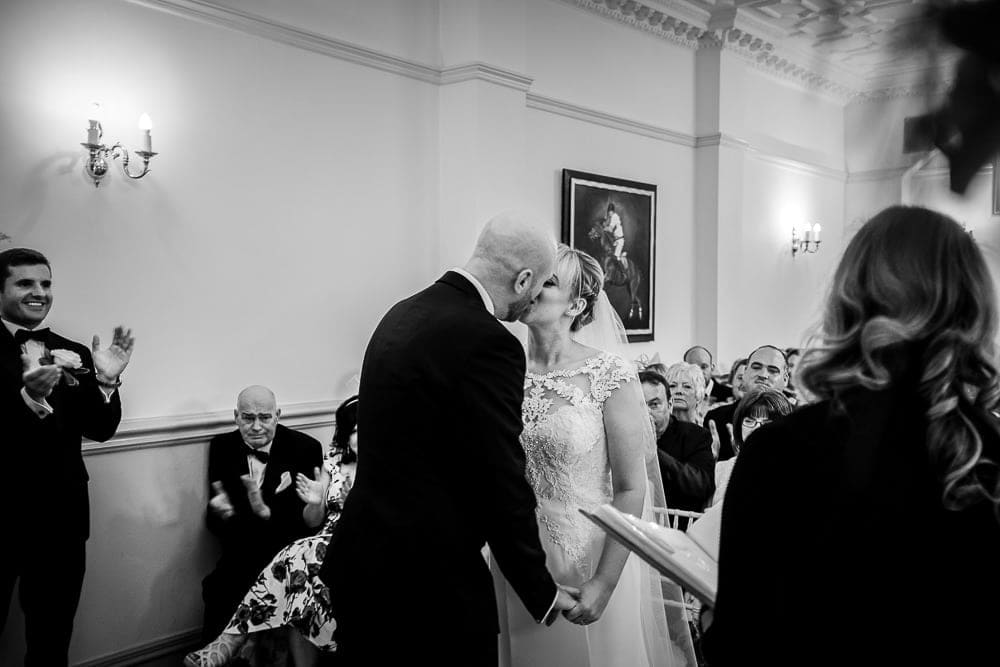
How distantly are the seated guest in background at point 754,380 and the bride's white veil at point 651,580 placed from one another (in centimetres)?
220

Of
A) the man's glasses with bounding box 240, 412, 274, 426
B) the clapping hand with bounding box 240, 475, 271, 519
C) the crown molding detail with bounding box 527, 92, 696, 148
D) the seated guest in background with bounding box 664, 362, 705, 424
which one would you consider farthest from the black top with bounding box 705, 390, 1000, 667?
the crown molding detail with bounding box 527, 92, 696, 148

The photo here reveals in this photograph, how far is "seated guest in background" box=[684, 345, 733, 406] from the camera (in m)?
7.27

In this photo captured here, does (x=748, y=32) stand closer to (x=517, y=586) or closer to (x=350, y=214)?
(x=350, y=214)

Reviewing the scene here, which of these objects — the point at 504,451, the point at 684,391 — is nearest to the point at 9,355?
the point at 504,451

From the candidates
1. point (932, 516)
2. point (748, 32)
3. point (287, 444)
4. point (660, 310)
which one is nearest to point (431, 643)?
point (932, 516)

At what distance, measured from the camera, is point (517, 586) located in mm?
2004

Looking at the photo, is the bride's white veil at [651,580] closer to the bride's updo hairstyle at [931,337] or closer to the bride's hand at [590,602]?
the bride's hand at [590,602]

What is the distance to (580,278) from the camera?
2.71 meters

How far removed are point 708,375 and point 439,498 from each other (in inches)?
234

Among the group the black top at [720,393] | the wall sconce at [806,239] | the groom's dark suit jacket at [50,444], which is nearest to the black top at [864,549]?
the groom's dark suit jacket at [50,444]

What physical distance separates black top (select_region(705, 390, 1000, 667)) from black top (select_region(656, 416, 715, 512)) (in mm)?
2744

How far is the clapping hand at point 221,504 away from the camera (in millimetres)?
4359

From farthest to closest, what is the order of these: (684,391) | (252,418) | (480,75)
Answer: (480,75), (684,391), (252,418)

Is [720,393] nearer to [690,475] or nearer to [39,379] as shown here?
[690,475]
